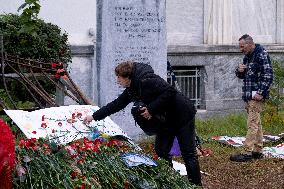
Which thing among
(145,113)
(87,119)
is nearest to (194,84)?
(145,113)

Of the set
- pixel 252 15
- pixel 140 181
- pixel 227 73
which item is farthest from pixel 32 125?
pixel 252 15

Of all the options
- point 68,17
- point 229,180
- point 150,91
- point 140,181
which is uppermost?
point 68,17

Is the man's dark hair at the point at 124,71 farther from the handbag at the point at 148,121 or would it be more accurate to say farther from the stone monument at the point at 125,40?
the stone monument at the point at 125,40

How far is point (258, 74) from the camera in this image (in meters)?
8.02

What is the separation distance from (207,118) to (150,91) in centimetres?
682

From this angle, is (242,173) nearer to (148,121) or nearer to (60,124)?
(148,121)

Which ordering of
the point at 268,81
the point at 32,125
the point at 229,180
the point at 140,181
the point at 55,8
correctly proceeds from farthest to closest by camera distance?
the point at 55,8, the point at 268,81, the point at 229,180, the point at 32,125, the point at 140,181

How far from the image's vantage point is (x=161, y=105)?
5.94 meters

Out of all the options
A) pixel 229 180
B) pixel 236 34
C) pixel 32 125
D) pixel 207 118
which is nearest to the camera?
pixel 32 125

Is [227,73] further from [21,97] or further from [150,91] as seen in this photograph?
[150,91]

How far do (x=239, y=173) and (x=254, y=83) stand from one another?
3.85ft

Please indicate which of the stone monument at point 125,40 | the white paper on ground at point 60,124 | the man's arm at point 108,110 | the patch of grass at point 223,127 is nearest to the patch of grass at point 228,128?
the patch of grass at point 223,127

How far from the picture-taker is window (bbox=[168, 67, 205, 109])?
13.1 metres

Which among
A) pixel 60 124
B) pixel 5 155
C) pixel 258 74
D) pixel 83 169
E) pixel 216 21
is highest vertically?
pixel 216 21
